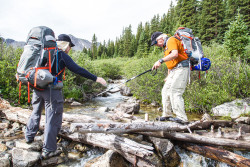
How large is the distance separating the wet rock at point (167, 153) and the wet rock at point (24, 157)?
2.69 meters

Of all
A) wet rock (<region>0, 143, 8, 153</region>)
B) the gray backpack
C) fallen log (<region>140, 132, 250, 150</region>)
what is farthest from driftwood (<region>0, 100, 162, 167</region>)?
the gray backpack

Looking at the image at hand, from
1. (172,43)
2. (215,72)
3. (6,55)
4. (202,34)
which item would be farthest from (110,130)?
(202,34)

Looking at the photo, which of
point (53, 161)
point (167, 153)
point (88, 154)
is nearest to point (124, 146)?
point (167, 153)

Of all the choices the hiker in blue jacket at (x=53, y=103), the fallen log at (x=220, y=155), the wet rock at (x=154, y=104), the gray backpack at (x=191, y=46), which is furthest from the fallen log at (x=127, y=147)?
the wet rock at (x=154, y=104)

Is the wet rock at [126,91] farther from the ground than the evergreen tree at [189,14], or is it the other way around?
the evergreen tree at [189,14]

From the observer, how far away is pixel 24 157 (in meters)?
3.20

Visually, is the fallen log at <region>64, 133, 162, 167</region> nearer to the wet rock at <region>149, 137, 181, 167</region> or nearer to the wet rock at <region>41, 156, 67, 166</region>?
the wet rock at <region>149, 137, 181, 167</region>

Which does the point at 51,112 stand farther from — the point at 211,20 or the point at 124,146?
the point at 211,20

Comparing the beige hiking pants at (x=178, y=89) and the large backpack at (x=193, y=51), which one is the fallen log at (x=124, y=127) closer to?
the beige hiking pants at (x=178, y=89)

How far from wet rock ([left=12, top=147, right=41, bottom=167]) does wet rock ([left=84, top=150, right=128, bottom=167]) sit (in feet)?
3.64

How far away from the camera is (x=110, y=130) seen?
3607 mm

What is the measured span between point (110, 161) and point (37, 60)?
8.15 feet

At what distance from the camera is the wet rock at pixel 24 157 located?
3154 mm

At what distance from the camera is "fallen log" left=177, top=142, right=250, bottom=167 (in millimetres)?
3150
